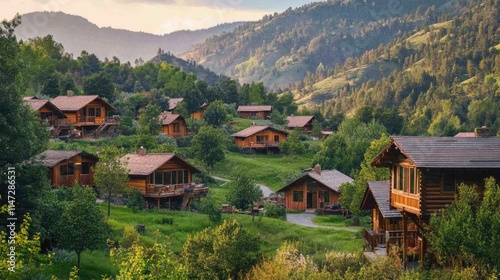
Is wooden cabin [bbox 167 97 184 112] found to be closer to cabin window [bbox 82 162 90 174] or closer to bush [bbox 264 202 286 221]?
cabin window [bbox 82 162 90 174]

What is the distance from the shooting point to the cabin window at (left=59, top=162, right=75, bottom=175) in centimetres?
5481

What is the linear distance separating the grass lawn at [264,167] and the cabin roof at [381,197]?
31144mm

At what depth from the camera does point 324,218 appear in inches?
2386

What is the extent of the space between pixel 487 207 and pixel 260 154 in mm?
66950

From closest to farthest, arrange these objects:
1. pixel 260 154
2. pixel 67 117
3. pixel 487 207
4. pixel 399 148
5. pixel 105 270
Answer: pixel 487 207
pixel 399 148
pixel 105 270
pixel 67 117
pixel 260 154

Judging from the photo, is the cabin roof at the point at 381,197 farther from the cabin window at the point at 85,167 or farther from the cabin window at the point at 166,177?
the cabin window at the point at 85,167

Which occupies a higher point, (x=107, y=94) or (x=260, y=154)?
(x=107, y=94)

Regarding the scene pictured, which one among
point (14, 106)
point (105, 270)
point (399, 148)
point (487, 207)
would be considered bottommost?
point (105, 270)

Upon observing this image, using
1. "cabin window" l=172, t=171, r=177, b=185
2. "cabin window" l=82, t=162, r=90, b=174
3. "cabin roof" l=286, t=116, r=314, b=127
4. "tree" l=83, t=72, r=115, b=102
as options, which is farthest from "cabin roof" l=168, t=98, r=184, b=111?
"cabin window" l=82, t=162, r=90, b=174

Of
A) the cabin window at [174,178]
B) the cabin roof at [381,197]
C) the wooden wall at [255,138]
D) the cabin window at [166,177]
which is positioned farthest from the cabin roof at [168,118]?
the cabin roof at [381,197]

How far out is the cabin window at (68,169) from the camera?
180ft

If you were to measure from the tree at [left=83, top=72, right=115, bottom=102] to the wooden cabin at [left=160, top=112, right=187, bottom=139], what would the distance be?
11509mm

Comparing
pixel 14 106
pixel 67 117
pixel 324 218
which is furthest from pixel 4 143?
pixel 67 117

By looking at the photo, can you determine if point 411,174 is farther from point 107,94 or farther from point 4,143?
point 107,94
